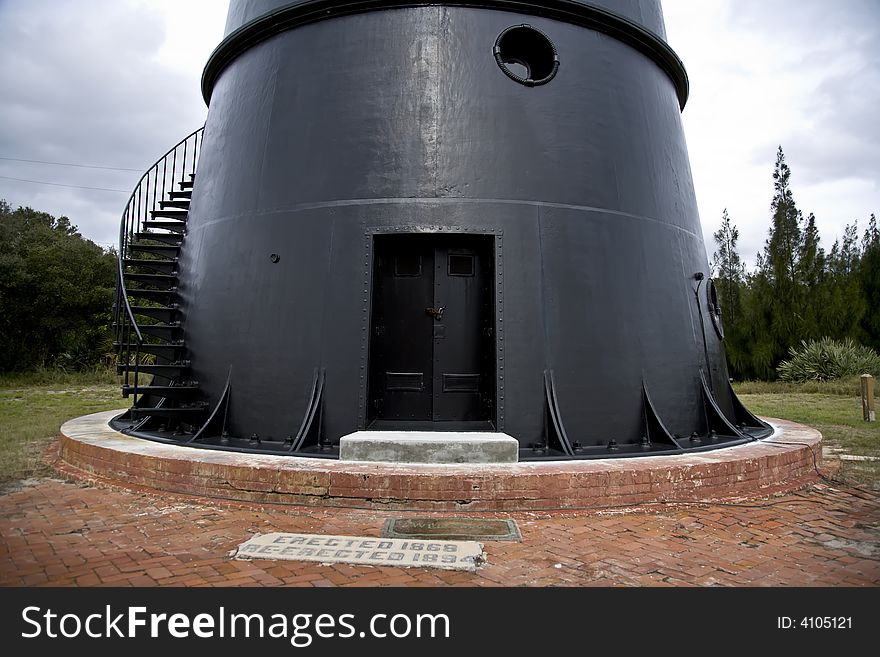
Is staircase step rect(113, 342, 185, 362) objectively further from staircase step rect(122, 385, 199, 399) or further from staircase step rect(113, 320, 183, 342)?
staircase step rect(122, 385, 199, 399)

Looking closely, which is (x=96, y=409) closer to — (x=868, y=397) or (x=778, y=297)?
(x=868, y=397)

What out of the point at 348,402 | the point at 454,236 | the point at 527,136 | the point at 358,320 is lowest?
the point at 348,402

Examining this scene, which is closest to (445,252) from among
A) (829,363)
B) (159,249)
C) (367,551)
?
(367,551)

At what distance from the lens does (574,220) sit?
21.3 ft

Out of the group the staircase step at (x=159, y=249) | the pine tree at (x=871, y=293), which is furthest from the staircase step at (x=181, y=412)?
the pine tree at (x=871, y=293)

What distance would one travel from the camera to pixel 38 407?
13.5 meters

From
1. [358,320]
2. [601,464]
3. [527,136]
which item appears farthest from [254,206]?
[601,464]

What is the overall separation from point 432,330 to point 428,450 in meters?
1.74

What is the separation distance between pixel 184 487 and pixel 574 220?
4.61m

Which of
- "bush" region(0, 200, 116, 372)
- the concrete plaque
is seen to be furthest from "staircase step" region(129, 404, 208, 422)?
"bush" region(0, 200, 116, 372)

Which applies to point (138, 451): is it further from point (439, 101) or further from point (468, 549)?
point (439, 101)

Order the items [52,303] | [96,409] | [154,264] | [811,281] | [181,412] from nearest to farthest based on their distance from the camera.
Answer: [181,412]
[154,264]
[96,409]
[52,303]
[811,281]

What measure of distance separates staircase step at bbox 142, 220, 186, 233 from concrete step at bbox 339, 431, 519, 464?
522cm

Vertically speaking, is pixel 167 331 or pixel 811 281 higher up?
pixel 811 281
